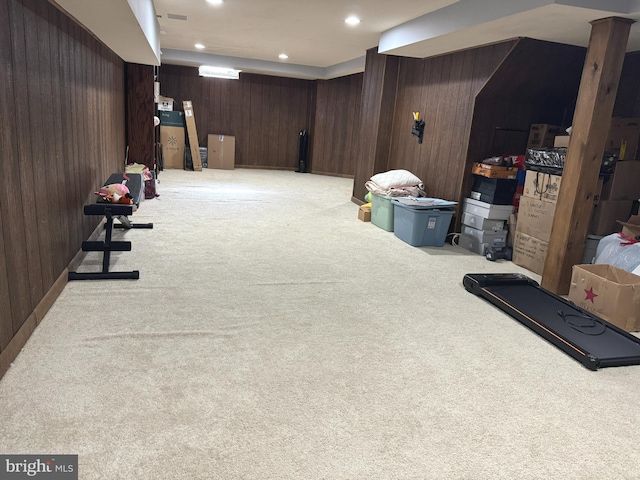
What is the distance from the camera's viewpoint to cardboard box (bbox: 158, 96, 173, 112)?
9195 millimetres

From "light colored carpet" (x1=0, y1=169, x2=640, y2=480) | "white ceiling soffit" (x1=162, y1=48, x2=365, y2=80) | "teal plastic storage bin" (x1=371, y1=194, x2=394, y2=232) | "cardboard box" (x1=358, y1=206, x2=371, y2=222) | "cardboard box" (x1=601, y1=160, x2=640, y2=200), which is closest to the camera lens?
"light colored carpet" (x1=0, y1=169, x2=640, y2=480)

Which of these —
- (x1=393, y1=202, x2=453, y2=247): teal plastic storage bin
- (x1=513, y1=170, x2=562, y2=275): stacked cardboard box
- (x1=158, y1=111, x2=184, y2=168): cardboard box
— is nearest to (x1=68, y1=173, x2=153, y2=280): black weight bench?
(x1=393, y1=202, x2=453, y2=247): teal plastic storage bin

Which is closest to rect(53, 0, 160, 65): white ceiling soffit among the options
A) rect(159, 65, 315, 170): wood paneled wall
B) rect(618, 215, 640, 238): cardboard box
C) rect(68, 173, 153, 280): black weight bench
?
rect(68, 173, 153, 280): black weight bench

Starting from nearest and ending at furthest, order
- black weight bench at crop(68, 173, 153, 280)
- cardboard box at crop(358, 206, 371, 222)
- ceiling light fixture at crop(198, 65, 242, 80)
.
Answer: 1. black weight bench at crop(68, 173, 153, 280)
2. cardboard box at crop(358, 206, 371, 222)
3. ceiling light fixture at crop(198, 65, 242, 80)

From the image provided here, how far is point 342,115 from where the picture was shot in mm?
10039

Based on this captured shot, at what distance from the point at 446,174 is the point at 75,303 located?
13.0ft

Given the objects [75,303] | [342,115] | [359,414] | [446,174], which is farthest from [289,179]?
[359,414]

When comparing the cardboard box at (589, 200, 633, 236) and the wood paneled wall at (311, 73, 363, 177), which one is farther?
the wood paneled wall at (311, 73, 363, 177)

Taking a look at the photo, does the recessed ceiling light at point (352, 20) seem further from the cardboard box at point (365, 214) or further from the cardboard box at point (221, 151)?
the cardboard box at point (221, 151)

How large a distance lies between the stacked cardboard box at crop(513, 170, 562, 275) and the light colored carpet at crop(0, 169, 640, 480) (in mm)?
1039

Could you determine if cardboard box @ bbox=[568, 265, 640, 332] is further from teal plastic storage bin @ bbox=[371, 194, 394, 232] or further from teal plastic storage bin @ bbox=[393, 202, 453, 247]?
teal plastic storage bin @ bbox=[371, 194, 394, 232]

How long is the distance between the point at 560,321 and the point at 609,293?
1.32 ft

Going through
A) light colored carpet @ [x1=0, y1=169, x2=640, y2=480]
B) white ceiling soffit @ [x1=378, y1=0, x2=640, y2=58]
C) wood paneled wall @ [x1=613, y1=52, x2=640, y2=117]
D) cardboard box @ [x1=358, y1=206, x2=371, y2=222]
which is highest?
white ceiling soffit @ [x1=378, y1=0, x2=640, y2=58]

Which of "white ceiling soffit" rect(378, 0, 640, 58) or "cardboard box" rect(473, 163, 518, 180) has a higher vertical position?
"white ceiling soffit" rect(378, 0, 640, 58)
